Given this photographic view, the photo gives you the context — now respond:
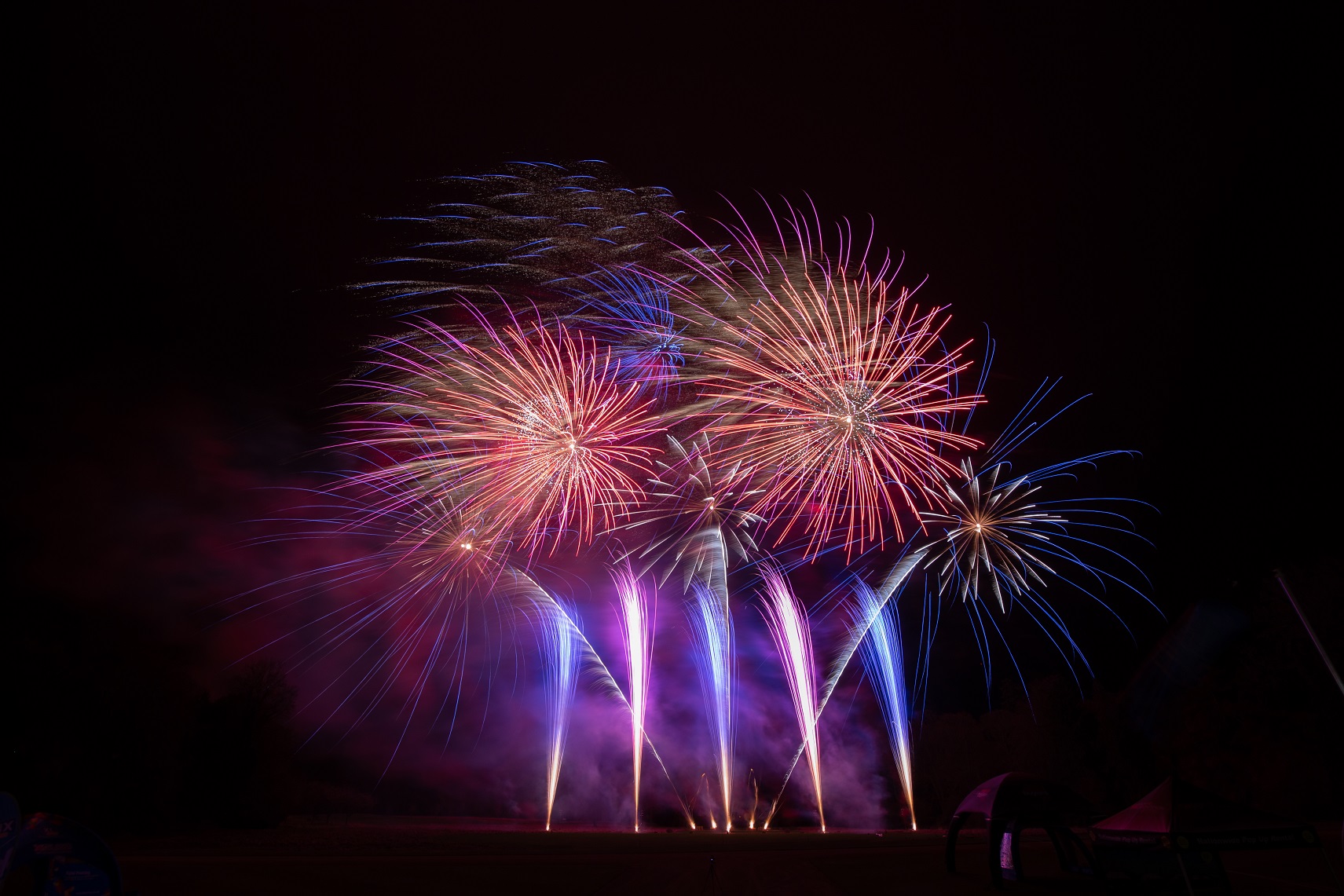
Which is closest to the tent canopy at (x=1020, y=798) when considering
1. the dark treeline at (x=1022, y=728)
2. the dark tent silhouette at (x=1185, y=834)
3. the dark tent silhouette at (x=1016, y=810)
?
the dark tent silhouette at (x=1016, y=810)

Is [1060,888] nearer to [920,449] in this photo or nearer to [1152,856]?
Answer: [1152,856]

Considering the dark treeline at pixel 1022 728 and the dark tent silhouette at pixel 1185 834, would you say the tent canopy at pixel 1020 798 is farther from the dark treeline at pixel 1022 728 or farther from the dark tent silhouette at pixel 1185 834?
the dark treeline at pixel 1022 728

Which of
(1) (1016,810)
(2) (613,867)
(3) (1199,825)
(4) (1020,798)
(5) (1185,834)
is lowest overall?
(2) (613,867)

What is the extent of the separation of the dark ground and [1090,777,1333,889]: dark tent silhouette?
1.33 metres

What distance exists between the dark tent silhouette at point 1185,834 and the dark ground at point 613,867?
1334 millimetres

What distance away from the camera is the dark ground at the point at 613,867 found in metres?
14.8

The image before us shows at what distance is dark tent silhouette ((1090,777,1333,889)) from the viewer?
11961 mm

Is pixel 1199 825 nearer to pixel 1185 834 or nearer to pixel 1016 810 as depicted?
pixel 1185 834

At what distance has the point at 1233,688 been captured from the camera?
34625mm

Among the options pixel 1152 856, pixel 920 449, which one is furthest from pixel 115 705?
pixel 1152 856

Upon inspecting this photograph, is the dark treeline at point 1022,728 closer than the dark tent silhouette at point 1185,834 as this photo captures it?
No

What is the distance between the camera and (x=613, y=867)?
760 inches

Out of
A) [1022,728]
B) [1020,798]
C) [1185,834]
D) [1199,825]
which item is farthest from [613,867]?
[1022,728]

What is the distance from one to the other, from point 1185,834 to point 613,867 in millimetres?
13299
